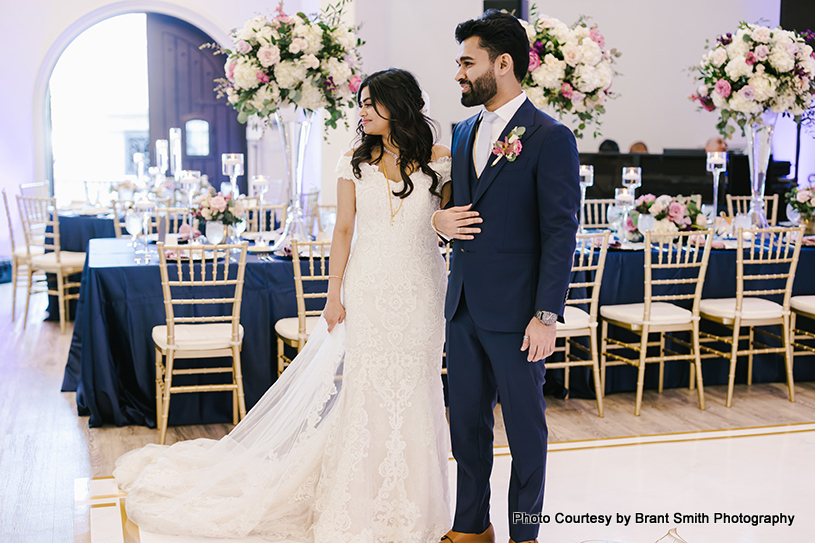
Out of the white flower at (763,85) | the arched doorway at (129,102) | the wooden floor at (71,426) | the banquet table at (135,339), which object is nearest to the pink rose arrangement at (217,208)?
the banquet table at (135,339)

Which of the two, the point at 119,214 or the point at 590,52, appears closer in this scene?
the point at 590,52

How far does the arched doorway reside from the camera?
10.3 m

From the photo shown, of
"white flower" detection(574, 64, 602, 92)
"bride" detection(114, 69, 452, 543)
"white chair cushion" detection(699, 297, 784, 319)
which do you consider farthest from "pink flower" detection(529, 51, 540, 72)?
"bride" detection(114, 69, 452, 543)

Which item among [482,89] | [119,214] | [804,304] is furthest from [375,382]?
[119,214]

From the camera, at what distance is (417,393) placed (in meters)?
2.84

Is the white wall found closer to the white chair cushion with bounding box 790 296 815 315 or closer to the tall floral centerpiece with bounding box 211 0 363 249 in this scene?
the tall floral centerpiece with bounding box 211 0 363 249

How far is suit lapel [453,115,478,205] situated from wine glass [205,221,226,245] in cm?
243

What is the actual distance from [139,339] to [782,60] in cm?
438

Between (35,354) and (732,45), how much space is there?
5425mm

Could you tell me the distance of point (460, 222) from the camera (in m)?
2.49

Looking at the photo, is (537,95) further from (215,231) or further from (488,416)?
(488,416)

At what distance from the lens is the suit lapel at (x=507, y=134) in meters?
2.45

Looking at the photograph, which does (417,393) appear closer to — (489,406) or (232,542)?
(489,406)

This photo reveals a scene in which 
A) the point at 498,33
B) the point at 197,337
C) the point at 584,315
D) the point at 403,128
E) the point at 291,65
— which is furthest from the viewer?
the point at 584,315
